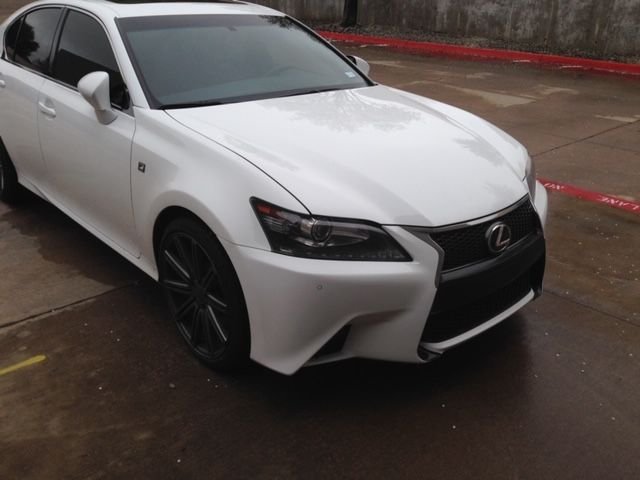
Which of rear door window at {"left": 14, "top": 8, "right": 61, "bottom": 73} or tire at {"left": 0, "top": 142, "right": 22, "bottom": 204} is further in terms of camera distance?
tire at {"left": 0, "top": 142, "right": 22, "bottom": 204}

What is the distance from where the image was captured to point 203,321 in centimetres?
303

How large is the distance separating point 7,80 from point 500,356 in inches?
149

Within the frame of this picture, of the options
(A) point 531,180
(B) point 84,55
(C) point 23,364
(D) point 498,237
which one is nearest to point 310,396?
(D) point 498,237

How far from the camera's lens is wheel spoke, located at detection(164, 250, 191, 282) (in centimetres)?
305

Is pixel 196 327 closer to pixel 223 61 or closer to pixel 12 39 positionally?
pixel 223 61

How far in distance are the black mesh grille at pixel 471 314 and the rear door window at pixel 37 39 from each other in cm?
308

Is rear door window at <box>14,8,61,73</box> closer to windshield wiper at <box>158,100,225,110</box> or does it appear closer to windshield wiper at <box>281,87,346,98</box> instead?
windshield wiper at <box>158,100,225,110</box>

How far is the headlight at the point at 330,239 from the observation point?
2.51 meters

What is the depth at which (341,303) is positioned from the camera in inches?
98.2

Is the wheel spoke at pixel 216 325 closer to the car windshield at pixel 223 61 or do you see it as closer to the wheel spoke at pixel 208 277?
the wheel spoke at pixel 208 277

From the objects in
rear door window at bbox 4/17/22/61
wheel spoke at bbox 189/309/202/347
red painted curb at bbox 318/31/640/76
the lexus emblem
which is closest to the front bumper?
the lexus emblem

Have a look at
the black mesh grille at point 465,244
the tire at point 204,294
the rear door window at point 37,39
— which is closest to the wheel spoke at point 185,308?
the tire at point 204,294

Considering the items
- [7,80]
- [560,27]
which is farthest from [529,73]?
[7,80]

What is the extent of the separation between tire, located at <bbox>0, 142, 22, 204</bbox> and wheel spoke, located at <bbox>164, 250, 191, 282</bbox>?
8.09 ft
